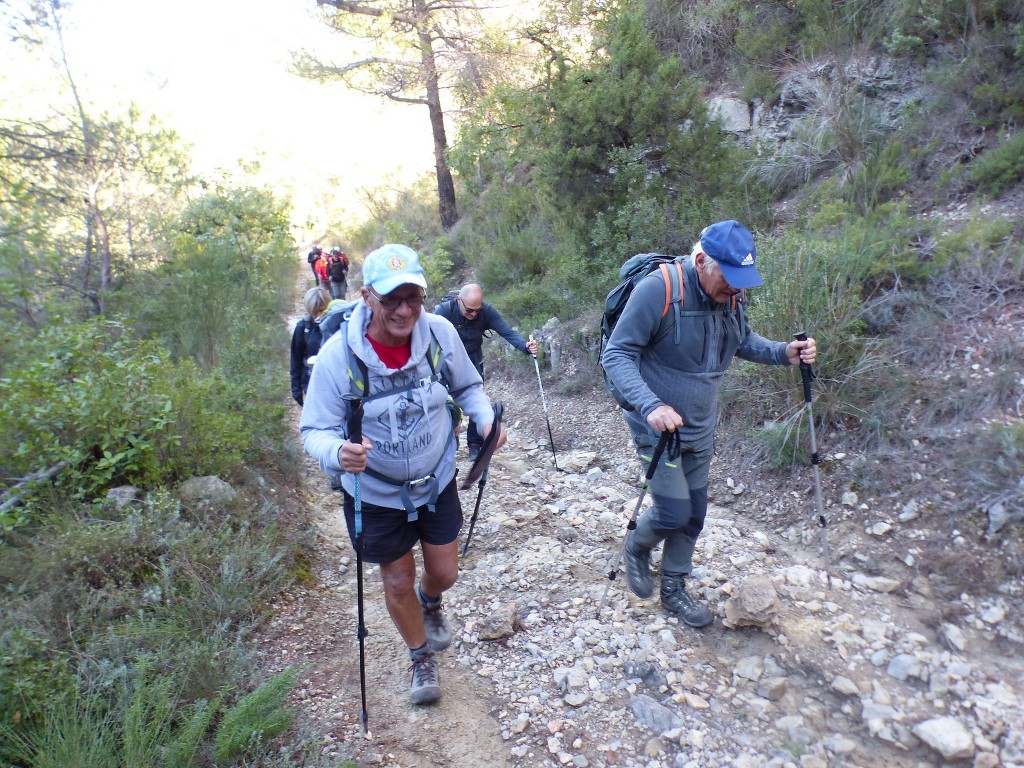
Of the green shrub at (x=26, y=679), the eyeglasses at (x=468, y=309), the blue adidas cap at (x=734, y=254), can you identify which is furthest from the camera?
the eyeglasses at (x=468, y=309)

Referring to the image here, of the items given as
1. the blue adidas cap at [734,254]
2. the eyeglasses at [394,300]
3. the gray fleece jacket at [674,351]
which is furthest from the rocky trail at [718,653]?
the eyeglasses at [394,300]

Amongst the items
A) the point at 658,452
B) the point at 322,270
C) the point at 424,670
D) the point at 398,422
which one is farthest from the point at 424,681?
the point at 322,270

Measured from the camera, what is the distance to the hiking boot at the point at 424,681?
A: 328cm

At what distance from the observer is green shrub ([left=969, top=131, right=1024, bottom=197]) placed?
5.77 metres

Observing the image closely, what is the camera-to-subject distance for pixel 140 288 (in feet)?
29.7

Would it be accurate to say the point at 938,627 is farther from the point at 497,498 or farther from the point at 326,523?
the point at 326,523

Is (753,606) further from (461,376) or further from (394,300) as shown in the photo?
(394,300)

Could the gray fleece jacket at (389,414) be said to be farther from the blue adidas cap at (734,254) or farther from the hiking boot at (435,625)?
the blue adidas cap at (734,254)

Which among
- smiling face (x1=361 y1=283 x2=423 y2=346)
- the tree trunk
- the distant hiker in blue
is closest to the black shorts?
smiling face (x1=361 y1=283 x2=423 y2=346)

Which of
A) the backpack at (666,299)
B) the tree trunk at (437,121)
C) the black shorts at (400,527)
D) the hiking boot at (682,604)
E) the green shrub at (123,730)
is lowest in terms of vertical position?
the hiking boot at (682,604)

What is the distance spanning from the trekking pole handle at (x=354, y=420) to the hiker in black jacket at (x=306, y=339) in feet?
11.3

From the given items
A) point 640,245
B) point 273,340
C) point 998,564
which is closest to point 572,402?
point 640,245

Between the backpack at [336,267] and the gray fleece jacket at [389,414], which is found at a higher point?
the backpack at [336,267]

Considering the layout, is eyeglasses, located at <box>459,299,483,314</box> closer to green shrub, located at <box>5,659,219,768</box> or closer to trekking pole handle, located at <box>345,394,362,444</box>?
trekking pole handle, located at <box>345,394,362,444</box>
